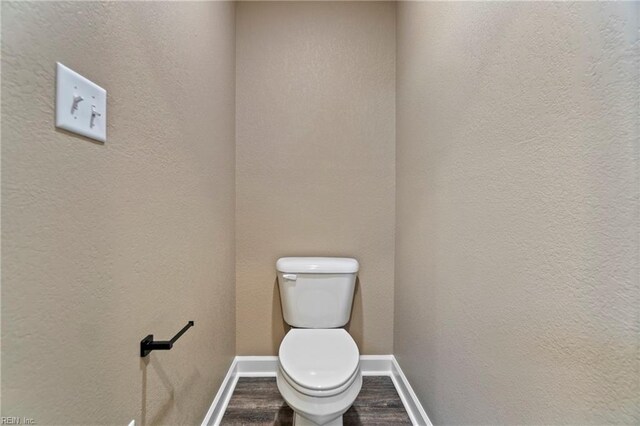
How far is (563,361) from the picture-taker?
57 cm

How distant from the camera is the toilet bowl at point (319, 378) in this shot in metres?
1.00

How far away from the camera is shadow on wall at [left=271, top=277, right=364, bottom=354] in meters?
1.71

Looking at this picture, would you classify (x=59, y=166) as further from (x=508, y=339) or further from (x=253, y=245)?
(x=253, y=245)

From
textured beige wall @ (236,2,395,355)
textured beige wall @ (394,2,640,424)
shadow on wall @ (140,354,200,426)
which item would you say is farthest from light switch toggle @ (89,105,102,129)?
textured beige wall @ (236,2,395,355)

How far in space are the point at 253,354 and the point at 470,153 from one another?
164 cm

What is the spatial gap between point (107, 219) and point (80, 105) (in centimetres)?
25

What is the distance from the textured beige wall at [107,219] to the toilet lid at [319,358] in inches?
15.5

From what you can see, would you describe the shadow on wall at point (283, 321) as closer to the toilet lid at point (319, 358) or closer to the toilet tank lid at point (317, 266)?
the toilet tank lid at point (317, 266)

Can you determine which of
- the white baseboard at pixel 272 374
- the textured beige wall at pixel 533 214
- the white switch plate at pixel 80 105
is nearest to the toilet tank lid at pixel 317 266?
the textured beige wall at pixel 533 214

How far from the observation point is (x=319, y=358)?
1.16 meters

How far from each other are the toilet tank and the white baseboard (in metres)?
0.39

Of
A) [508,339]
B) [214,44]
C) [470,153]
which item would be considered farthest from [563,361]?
[214,44]

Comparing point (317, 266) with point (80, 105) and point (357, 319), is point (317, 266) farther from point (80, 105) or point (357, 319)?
point (80, 105)

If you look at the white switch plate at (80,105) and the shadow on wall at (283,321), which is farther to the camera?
the shadow on wall at (283,321)
